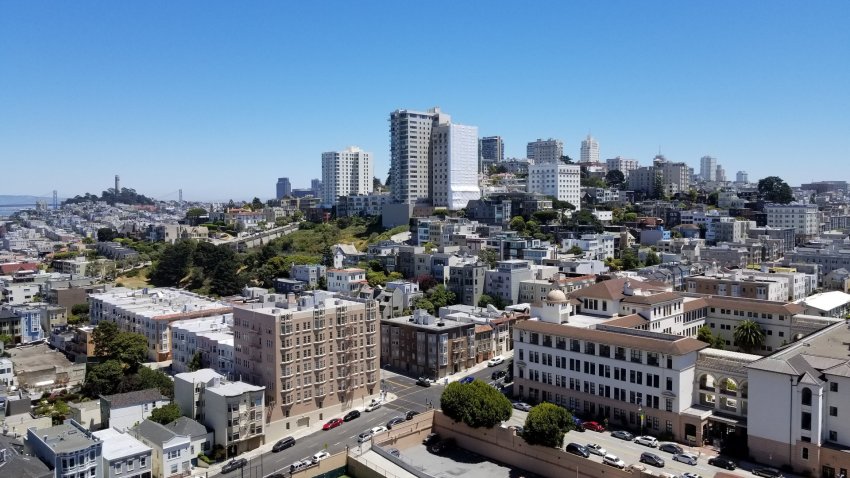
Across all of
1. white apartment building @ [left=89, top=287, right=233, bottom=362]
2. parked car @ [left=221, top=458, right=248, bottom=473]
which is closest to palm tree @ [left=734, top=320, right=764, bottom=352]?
parked car @ [left=221, top=458, right=248, bottom=473]

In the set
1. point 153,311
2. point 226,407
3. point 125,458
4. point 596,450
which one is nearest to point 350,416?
point 226,407

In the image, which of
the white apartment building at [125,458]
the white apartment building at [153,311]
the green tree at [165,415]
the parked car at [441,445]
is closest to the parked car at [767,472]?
the parked car at [441,445]

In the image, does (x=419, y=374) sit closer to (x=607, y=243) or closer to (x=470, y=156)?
(x=607, y=243)

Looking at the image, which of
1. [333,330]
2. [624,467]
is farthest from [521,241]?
[624,467]

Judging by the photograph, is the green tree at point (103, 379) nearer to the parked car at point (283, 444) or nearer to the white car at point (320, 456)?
the parked car at point (283, 444)

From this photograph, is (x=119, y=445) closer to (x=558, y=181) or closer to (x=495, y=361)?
(x=495, y=361)

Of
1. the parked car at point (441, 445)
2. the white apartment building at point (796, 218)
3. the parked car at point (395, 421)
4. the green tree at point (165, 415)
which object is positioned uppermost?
the white apartment building at point (796, 218)
